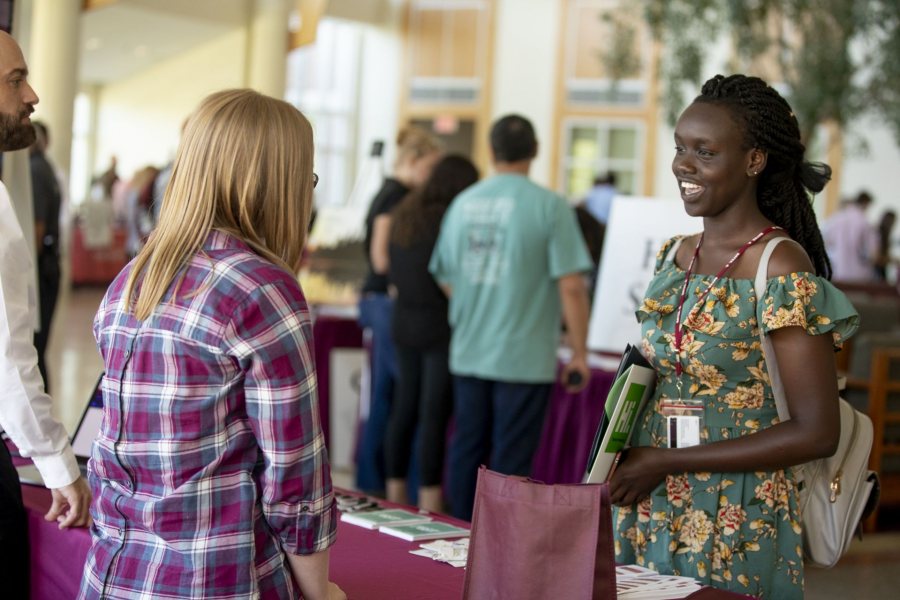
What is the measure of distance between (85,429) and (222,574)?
1.17 m

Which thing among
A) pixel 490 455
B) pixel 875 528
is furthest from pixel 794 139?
pixel 875 528

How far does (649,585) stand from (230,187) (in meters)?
0.91

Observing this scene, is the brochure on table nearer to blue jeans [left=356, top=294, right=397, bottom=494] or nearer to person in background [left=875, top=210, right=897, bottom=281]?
blue jeans [left=356, top=294, right=397, bottom=494]

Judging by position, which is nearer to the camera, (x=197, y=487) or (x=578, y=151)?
(x=197, y=487)

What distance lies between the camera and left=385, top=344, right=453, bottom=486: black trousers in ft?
14.3

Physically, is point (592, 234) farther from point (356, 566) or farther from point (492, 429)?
point (356, 566)

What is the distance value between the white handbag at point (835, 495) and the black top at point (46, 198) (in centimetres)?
412

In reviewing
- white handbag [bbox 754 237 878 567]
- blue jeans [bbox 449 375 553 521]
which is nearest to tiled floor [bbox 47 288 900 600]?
white handbag [bbox 754 237 878 567]

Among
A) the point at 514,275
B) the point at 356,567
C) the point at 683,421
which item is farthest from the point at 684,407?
the point at 514,275

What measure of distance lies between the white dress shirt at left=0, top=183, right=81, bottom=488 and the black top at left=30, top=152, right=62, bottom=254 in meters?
3.42

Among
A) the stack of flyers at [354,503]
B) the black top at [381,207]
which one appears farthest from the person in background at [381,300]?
the stack of flyers at [354,503]

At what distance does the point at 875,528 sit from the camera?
5020mm

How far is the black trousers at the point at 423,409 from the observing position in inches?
172

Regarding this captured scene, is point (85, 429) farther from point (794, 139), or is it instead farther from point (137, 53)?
point (137, 53)
